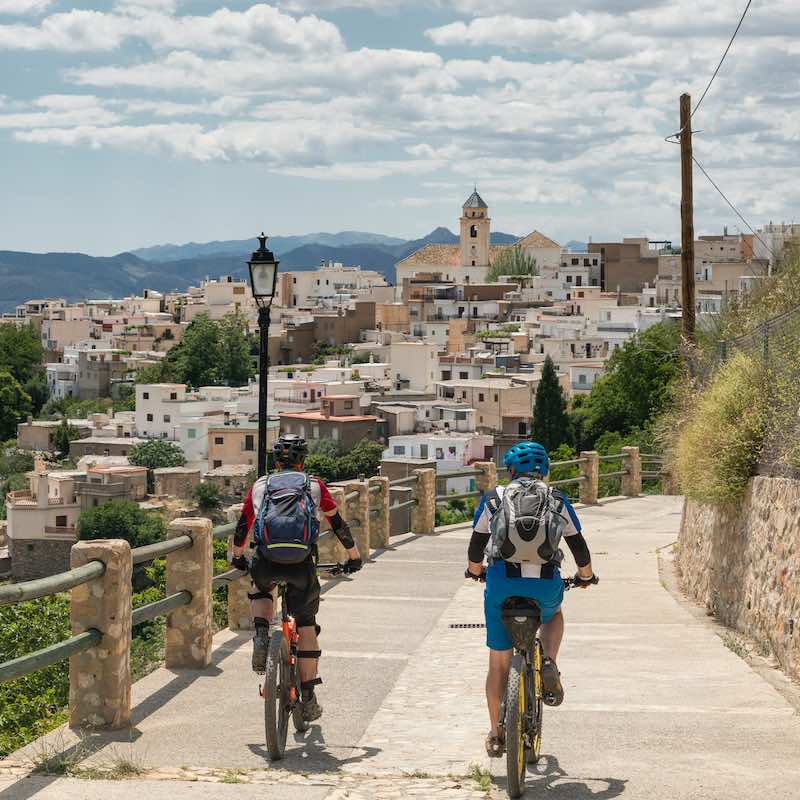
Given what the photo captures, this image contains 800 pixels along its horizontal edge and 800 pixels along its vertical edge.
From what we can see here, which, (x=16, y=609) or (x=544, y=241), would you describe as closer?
(x=16, y=609)

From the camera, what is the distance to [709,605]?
1235 cm

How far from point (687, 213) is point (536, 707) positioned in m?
18.4

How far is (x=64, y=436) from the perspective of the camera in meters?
113

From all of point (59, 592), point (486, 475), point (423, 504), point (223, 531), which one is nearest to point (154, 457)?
point (486, 475)

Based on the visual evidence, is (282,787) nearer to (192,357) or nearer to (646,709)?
(646,709)

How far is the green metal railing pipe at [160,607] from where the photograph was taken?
746 cm

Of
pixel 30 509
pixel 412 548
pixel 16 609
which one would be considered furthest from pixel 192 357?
pixel 412 548

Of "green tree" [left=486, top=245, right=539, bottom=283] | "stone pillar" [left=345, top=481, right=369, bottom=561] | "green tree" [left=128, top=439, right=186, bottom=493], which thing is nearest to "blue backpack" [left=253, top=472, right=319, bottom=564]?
"stone pillar" [left=345, top=481, right=369, bottom=561]

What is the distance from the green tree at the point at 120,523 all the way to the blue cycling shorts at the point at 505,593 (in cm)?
6950

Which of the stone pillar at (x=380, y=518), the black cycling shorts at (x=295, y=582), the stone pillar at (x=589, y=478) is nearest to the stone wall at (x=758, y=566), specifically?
the black cycling shorts at (x=295, y=582)

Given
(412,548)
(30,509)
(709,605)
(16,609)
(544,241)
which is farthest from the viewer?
(544,241)

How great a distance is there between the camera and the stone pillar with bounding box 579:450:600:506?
76.2 feet

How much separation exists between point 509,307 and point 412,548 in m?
124

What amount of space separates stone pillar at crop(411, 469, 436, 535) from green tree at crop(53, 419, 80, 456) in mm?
96341
